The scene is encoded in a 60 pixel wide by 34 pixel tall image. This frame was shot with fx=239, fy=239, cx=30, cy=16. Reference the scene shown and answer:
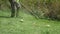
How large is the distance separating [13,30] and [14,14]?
7.95 ft

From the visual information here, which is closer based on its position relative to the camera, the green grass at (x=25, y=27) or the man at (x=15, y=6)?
the green grass at (x=25, y=27)

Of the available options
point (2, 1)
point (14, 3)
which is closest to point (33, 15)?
point (14, 3)

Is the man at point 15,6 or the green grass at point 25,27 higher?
the man at point 15,6

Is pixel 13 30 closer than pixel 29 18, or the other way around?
pixel 13 30

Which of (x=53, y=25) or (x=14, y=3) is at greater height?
(x=14, y=3)

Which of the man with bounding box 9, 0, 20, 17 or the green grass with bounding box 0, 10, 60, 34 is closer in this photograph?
the green grass with bounding box 0, 10, 60, 34

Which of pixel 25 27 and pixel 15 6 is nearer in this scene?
pixel 25 27

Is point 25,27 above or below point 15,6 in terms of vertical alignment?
below

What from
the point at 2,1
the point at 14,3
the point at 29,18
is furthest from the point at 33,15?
the point at 2,1

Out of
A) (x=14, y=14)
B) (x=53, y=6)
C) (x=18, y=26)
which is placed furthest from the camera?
(x=53, y=6)

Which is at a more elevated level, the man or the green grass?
the man

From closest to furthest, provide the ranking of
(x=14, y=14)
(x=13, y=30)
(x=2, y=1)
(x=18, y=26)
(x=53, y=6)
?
(x=13, y=30), (x=18, y=26), (x=14, y=14), (x=53, y=6), (x=2, y=1)

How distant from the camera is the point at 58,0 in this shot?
14000 mm

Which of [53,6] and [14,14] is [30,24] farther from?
[53,6]
